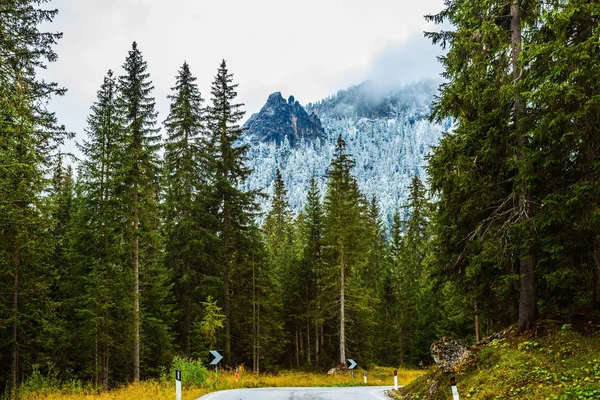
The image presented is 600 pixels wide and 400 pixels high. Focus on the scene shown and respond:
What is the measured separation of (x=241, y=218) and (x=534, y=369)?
1988cm

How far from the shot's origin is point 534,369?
925 centimetres

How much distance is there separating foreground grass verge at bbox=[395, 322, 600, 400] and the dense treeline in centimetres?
112

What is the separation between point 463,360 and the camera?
37.3 feet

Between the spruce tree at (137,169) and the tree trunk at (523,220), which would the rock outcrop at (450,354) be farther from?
the spruce tree at (137,169)

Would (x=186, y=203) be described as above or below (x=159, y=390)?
above

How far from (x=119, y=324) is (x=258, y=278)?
11.2 meters

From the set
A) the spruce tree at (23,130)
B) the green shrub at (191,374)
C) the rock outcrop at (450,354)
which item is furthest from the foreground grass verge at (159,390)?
the rock outcrop at (450,354)

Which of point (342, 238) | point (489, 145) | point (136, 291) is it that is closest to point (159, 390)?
point (136, 291)

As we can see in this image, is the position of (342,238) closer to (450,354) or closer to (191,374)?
(191,374)

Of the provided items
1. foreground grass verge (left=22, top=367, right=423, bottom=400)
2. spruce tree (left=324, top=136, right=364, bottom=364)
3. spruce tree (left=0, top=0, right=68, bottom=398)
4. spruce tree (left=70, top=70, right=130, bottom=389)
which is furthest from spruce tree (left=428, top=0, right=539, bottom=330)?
spruce tree (left=324, top=136, right=364, bottom=364)

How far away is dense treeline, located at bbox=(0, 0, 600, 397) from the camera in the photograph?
1028 centimetres

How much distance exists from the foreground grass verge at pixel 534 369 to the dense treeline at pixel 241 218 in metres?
1.12

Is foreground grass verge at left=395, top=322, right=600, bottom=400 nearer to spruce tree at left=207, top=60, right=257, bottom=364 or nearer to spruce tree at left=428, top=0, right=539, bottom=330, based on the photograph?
spruce tree at left=428, top=0, right=539, bottom=330

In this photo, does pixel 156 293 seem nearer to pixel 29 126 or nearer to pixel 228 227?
pixel 228 227
